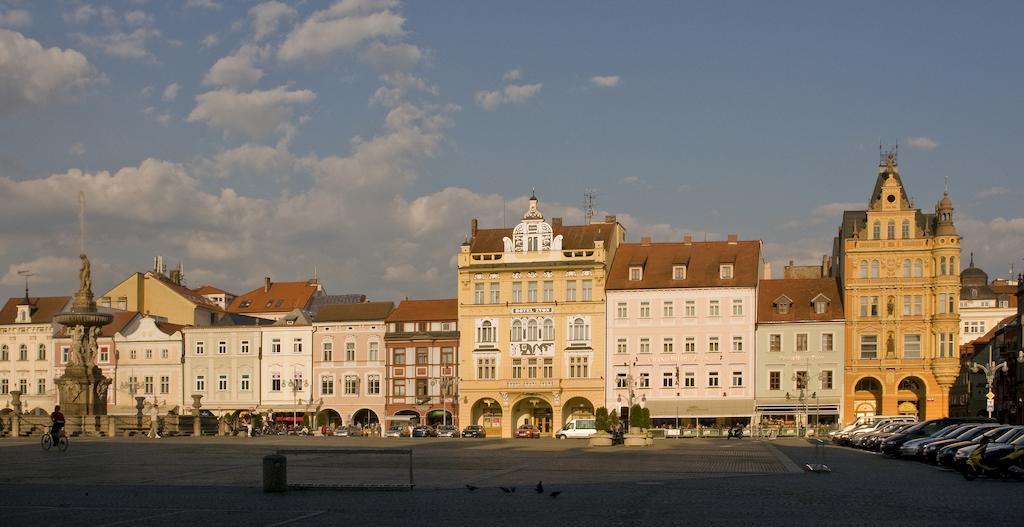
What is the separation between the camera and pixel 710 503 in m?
23.6

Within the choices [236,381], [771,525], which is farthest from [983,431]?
[236,381]

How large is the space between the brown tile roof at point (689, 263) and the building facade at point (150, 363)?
37.1 meters

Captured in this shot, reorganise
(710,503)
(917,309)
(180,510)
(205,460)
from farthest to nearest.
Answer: (917,309), (205,460), (710,503), (180,510)

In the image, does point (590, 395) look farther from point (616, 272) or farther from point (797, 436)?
point (797, 436)

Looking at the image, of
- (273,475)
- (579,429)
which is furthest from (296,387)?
(273,475)

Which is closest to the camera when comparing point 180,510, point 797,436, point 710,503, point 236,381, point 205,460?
point 180,510

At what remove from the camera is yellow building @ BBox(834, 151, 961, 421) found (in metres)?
87.4

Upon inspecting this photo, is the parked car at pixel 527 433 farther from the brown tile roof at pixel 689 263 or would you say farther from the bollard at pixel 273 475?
the bollard at pixel 273 475

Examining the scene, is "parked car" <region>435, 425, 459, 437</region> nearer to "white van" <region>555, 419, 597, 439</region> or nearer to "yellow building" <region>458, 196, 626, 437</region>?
"yellow building" <region>458, 196, 626, 437</region>

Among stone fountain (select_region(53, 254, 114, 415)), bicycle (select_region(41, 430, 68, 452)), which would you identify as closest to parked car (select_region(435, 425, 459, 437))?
stone fountain (select_region(53, 254, 114, 415))

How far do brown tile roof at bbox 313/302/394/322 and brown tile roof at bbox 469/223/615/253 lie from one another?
9.19 metres

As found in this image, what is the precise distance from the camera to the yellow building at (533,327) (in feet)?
309

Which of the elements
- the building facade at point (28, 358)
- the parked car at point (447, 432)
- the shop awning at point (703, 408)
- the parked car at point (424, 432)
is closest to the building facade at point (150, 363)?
the building facade at point (28, 358)

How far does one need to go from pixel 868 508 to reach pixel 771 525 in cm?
396
